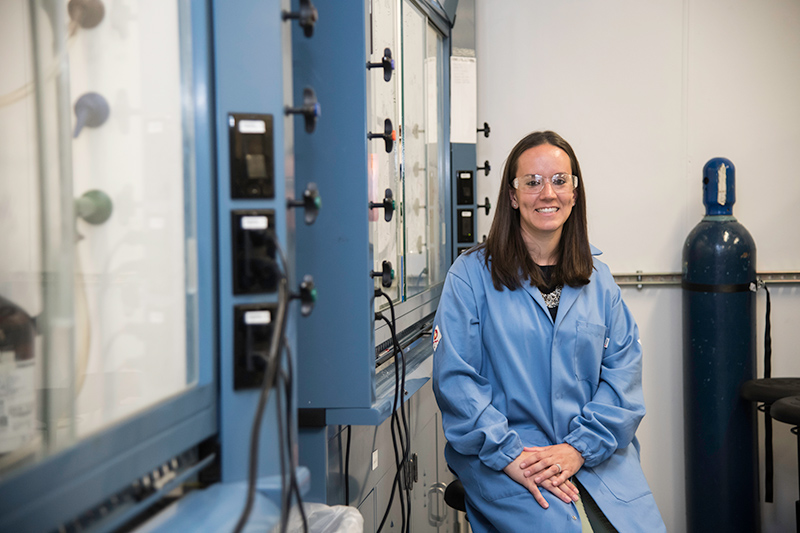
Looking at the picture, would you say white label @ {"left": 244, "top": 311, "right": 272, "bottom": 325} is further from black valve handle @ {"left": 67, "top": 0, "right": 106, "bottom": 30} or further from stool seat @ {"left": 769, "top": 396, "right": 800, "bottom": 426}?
stool seat @ {"left": 769, "top": 396, "right": 800, "bottom": 426}

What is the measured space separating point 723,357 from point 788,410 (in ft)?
1.74

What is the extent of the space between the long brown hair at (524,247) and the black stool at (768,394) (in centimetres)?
123

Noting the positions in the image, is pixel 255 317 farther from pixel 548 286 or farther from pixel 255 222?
pixel 548 286

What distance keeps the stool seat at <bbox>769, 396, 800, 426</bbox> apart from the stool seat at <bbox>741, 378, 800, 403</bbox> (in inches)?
7.7

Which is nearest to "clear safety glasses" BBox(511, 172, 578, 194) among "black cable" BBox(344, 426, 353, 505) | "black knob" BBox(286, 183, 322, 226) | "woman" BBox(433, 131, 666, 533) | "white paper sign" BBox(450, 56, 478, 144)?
"woman" BBox(433, 131, 666, 533)

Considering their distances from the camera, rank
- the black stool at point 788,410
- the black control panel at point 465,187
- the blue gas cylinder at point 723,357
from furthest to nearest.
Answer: the black control panel at point 465,187 → the blue gas cylinder at point 723,357 → the black stool at point 788,410

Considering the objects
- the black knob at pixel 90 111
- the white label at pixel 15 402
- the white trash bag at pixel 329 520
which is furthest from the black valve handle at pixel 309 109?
the white trash bag at pixel 329 520

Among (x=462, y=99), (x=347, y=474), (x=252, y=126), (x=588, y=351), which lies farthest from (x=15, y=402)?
(x=462, y=99)

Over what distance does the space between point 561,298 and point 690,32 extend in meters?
2.06

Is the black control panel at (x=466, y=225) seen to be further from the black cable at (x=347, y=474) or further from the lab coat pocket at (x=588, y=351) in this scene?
the black cable at (x=347, y=474)

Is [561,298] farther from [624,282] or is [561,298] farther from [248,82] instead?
[624,282]

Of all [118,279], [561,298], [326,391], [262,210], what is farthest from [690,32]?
[118,279]

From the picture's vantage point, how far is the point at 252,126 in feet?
3.19

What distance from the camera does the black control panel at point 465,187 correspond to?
2965 mm
